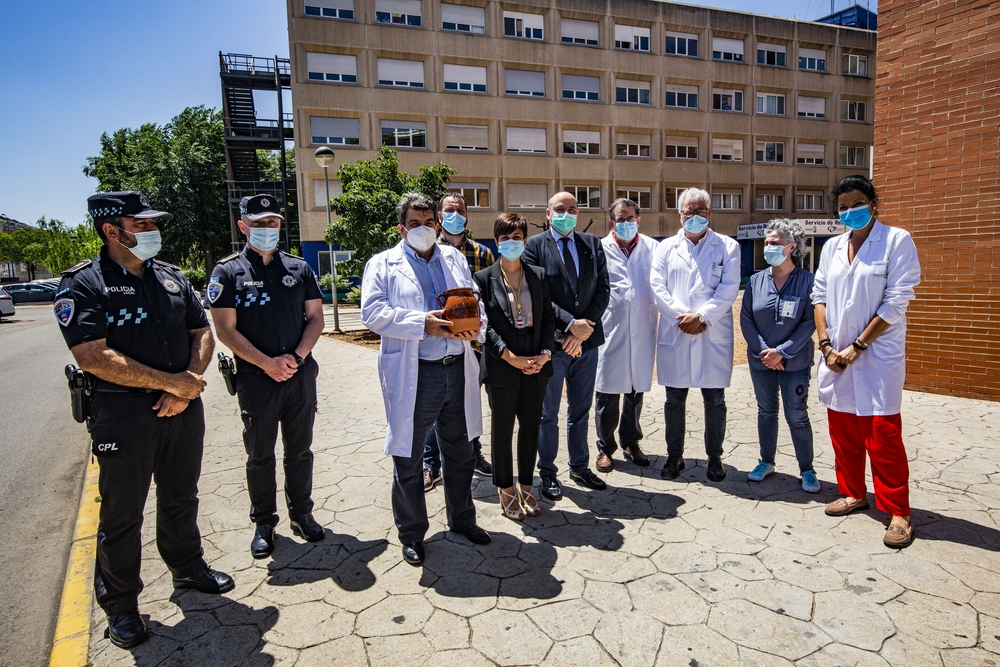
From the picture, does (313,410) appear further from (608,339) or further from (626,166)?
(626,166)

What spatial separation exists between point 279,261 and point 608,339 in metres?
2.76

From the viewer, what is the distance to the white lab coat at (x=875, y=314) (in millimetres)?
3775

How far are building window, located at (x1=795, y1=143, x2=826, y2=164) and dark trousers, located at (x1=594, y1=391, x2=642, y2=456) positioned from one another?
128ft

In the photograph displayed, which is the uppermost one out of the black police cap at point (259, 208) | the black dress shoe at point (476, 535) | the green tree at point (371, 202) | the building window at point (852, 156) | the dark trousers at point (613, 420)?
the building window at point (852, 156)

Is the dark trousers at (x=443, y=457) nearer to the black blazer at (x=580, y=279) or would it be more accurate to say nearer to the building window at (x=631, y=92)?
the black blazer at (x=580, y=279)

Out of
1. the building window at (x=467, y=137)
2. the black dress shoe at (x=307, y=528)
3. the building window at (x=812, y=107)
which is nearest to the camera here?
the black dress shoe at (x=307, y=528)

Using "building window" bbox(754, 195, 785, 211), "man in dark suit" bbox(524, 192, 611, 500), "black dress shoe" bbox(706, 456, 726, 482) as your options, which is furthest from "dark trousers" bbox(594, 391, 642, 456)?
"building window" bbox(754, 195, 785, 211)

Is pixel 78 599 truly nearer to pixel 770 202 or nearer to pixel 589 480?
pixel 589 480

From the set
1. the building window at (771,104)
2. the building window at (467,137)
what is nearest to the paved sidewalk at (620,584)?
the building window at (467,137)

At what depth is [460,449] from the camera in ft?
12.5

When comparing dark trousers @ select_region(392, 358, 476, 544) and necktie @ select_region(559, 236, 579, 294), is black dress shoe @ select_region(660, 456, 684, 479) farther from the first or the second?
dark trousers @ select_region(392, 358, 476, 544)

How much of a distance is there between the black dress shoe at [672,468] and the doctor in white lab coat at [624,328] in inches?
11.6

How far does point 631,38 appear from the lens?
33.7 meters

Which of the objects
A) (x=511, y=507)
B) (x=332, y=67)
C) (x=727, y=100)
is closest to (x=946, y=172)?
(x=511, y=507)
